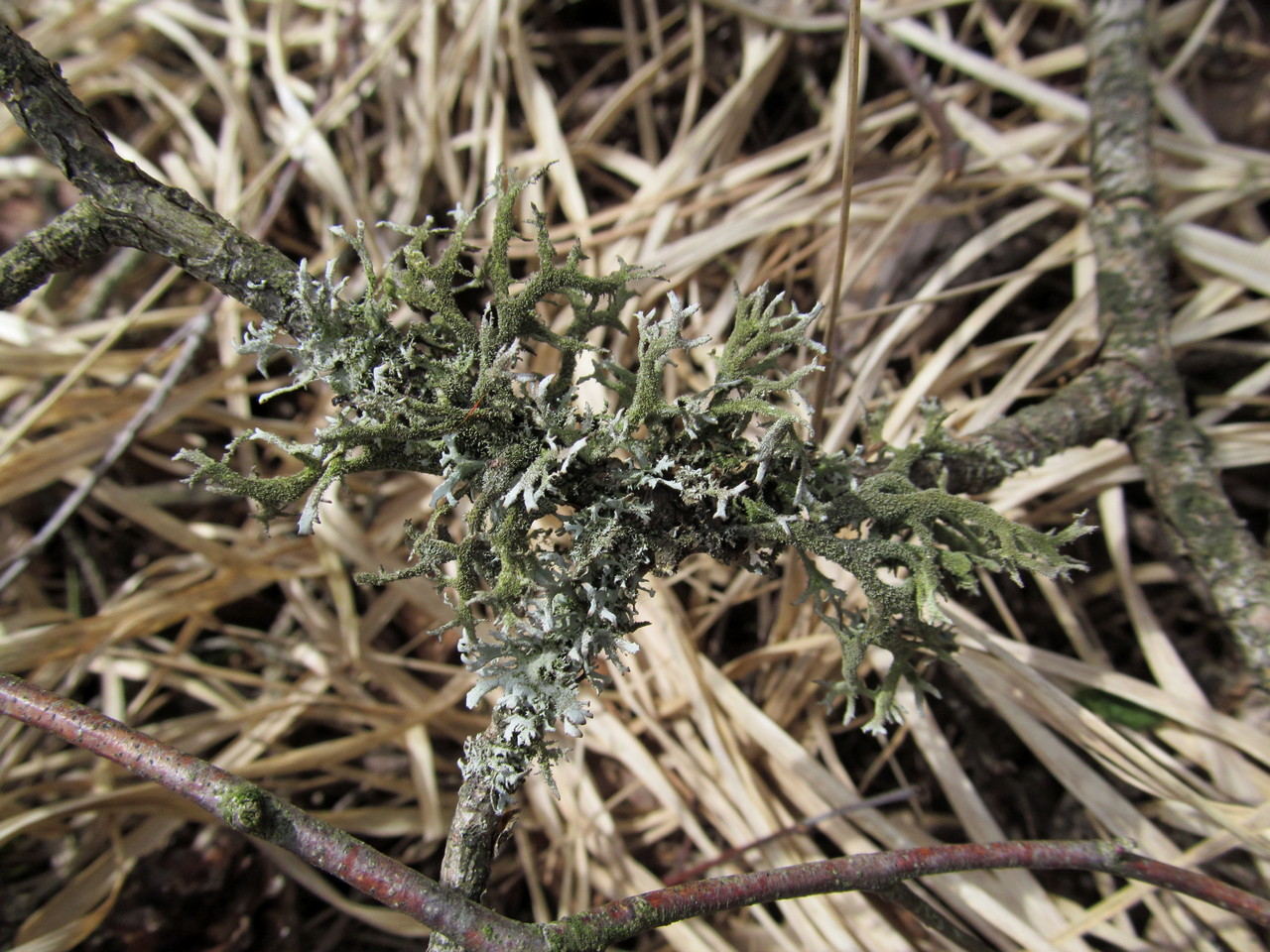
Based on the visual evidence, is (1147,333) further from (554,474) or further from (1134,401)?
(554,474)

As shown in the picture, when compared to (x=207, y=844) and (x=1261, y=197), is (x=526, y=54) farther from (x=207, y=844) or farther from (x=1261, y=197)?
(x=207, y=844)

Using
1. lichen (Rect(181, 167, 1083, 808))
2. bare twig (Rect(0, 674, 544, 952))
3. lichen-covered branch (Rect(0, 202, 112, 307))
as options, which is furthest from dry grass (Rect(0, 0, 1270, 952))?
lichen-covered branch (Rect(0, 202, 112, 307))

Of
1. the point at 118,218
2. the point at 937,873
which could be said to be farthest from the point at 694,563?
the point at 118,218

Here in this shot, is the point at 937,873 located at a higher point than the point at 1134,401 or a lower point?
lower

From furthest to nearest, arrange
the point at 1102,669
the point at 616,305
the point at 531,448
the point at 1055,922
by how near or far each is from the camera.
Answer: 1. the point at 1102,669
2. the point at 1055,922
3. the point at 616,305
4. the point at 531,448

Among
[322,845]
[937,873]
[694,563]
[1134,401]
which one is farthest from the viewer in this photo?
[694,563]

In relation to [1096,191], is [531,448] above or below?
below

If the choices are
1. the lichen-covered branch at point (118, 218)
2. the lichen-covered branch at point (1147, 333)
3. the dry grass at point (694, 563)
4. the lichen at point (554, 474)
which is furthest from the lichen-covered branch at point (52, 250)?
the lichen-covered branch at point (1147, 333)

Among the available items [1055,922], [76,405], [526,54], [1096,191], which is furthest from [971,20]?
[76,405]
